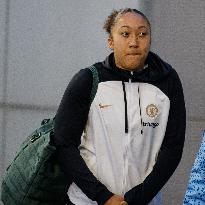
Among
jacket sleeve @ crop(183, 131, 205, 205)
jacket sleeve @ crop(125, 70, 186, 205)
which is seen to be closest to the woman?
jacket sleeve @ crop(125, 70, 186, 205)

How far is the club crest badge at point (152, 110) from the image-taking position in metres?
2.85

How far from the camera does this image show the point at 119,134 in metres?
2.82

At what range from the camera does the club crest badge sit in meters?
2.85

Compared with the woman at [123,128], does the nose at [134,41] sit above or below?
above

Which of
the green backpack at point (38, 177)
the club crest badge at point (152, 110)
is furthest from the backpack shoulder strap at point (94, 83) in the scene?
the club crest badge at point (152, 110)

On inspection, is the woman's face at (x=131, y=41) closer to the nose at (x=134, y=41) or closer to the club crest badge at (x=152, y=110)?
the nose at (x=134, y=41)

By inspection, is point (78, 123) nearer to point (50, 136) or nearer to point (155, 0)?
point (50, 136)

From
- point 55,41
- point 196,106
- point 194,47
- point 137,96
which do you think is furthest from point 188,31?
point 137,96

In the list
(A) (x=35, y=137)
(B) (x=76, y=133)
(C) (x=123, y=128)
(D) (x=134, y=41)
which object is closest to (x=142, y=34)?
(D) (x=134, y=41)

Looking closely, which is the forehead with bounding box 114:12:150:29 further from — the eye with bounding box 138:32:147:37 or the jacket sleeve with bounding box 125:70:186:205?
the jacket sleeve with bounding box 125:70:186:205

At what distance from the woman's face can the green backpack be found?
0.50ft

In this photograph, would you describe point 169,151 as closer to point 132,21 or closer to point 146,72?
point 146,72

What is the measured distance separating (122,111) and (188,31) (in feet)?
6.93

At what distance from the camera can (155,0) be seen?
15.8 ft
